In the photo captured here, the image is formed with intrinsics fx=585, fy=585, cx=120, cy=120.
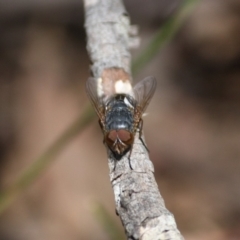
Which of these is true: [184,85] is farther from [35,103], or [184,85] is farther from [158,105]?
[35,103]

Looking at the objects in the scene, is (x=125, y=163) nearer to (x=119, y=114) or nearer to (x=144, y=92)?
(x=119, y=114)

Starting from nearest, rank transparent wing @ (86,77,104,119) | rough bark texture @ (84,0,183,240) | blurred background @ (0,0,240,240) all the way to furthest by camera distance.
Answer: rough bark texture @ (84,0,183,240), transparent wing @ (86,77,104,119), blurred background @ (0,0,240,240)

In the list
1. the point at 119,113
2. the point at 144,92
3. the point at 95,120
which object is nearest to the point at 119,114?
the point at 119,113

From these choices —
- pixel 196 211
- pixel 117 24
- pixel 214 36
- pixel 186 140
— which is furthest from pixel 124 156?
pixel 214 36

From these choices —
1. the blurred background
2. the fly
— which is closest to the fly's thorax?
the fly

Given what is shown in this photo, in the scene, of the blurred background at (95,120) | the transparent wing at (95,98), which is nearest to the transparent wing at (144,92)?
the transparent wing at (95,98)

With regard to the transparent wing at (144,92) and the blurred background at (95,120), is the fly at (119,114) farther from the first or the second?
the blurred background at (95,120)

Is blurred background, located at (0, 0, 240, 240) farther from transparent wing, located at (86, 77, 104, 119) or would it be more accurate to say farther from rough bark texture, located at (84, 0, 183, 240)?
rough bark texture, located at (84, 0, 183, 240)
